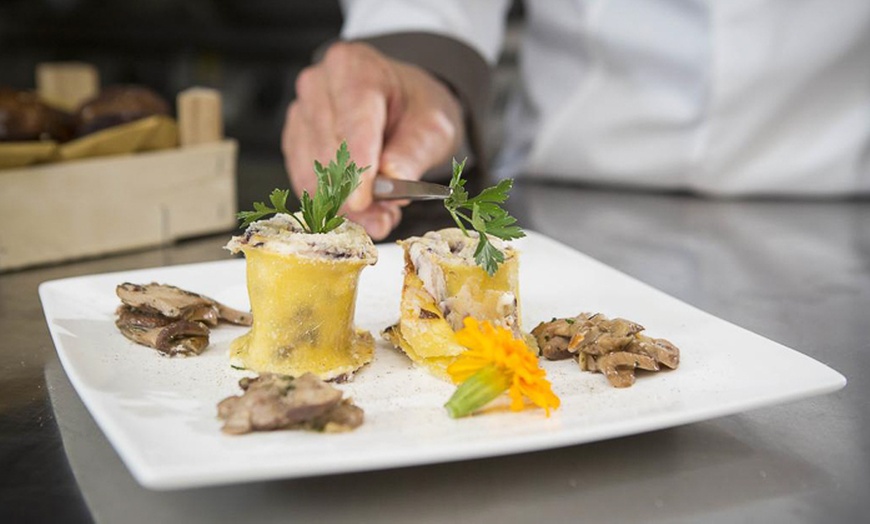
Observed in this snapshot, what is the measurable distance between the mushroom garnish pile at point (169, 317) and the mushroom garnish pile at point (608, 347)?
41 cm

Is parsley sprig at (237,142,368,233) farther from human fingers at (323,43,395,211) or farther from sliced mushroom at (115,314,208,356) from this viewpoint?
human fingers at (323,43,395,211)

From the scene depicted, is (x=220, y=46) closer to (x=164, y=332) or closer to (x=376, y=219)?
(x=376, y=219)

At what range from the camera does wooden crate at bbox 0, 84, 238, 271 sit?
1.72 metres

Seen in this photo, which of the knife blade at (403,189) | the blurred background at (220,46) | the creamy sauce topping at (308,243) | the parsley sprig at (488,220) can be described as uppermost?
the parsley sprig at (488,220)

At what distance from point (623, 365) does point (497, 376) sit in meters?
0.18

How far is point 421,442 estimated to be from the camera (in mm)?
905

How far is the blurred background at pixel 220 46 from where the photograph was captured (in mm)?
4117

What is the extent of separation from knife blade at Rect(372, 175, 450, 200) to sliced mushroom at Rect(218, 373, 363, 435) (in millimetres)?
593

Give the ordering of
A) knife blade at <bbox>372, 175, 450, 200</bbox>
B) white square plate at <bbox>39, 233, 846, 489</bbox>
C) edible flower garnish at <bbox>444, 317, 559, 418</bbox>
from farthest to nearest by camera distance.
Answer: knife blade at <bbox>372, 175, 450, 200</bbox>, edible flower garnish at <bbox>444, 317, 559, 418</bbox>, white square plate at <bbox>39, 233, 846, 489</bbox>

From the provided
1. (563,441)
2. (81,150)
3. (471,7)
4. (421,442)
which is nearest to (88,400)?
(421,442)

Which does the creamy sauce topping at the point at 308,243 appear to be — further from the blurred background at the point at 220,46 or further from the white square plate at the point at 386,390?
the blurred background at the point at 220,46

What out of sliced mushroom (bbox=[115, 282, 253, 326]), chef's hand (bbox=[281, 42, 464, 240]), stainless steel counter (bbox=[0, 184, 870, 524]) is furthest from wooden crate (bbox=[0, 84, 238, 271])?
sliced mushroom (bbox=[115, 282, 253, 326])

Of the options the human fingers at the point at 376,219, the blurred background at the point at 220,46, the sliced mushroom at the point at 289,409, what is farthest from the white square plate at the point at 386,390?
the blurred background at the point at 220,46

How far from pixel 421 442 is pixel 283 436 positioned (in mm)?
129
